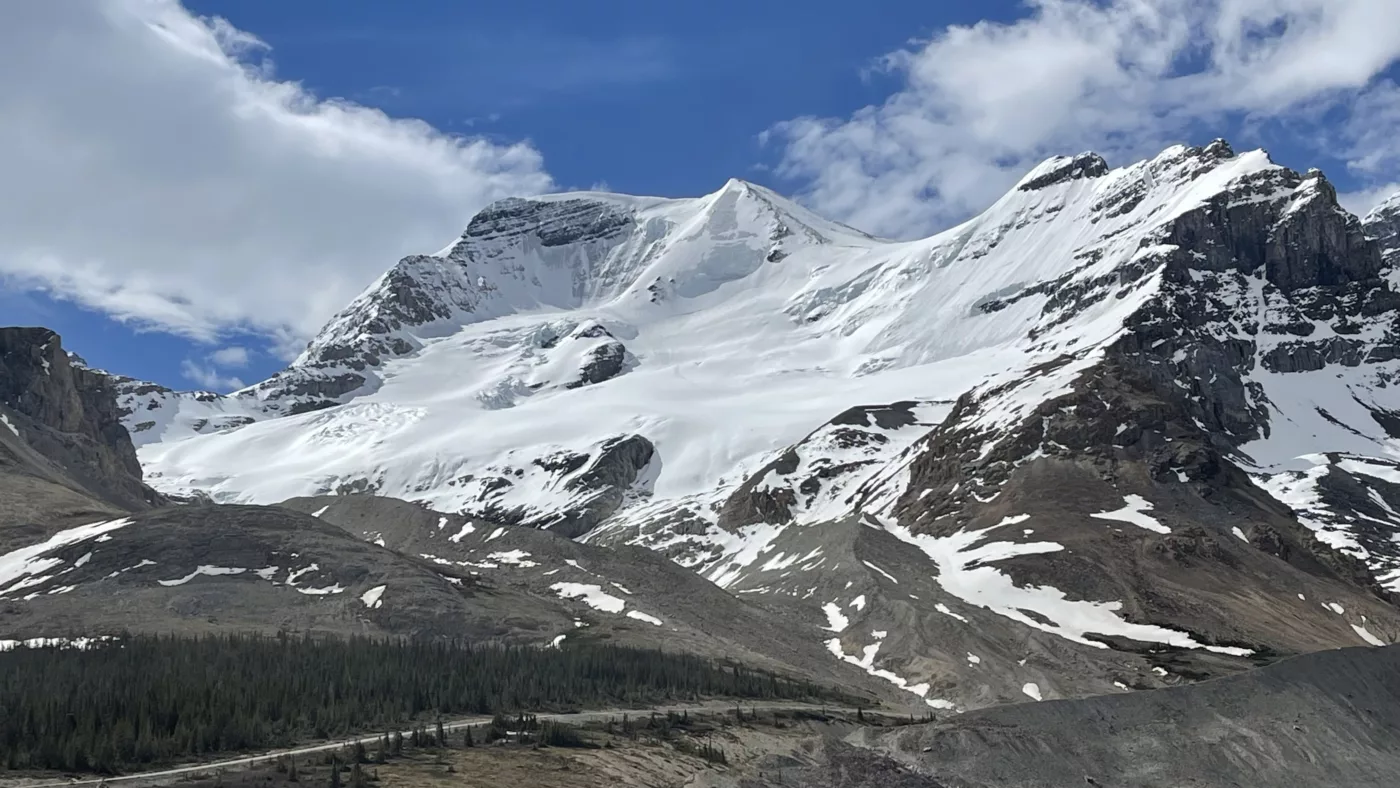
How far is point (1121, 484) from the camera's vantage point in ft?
585

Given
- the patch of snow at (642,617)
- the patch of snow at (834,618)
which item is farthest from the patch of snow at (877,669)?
the patch of snow at (642,617)

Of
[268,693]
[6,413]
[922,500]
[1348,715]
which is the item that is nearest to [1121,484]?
[922,500]

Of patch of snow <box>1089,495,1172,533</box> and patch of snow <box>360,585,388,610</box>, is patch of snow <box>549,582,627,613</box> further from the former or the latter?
patch of snow <box>1089,495,1172,533</box>

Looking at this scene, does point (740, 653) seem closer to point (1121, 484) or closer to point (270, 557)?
point (270, 557)

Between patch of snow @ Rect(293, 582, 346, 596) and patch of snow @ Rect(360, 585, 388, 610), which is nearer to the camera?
patch of snow @ Rect(360, 585, 388, 610)

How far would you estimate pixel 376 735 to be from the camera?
260 feet

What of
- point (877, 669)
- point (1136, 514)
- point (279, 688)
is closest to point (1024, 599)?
point (877, 669)

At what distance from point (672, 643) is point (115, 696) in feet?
187

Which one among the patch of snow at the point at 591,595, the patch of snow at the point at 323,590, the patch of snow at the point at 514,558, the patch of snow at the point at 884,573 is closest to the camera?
the patch of snow at the point at 323,590

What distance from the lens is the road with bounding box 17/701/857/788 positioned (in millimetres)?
65438

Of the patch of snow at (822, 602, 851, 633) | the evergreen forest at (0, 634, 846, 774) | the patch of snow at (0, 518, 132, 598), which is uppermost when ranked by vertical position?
the patch of snow at (0, 518, 132, 598)

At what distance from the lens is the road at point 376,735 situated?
215ft

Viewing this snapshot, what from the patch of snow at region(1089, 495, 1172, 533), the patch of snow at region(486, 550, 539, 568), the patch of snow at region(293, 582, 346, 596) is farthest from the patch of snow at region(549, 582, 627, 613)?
the patch of snow at region(1089, 495, 1172, 533)

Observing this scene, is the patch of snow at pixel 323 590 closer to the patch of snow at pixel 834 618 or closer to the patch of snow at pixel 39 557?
the patch of snow at pixel 39 557
